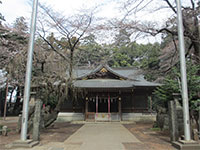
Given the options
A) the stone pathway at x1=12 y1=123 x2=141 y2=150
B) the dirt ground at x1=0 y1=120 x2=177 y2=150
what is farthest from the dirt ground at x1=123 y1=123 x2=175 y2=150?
the stone pathway at x1=12 y1=123 x2=141 y2=150

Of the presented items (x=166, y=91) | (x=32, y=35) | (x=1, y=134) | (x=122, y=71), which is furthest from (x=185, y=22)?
(x=122, y=71)

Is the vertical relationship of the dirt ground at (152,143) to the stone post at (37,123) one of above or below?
below

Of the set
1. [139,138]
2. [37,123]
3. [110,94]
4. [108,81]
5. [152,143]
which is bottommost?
[139,138]

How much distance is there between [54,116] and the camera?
37.8 feet

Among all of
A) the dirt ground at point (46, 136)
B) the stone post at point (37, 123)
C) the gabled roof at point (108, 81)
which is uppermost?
the gabled roof at point (108, 81)

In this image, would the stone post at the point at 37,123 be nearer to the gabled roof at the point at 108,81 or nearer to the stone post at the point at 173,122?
the stone post at the point at 173,122

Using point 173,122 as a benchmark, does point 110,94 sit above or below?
above

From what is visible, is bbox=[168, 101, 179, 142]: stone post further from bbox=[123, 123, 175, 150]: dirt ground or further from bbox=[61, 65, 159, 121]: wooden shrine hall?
bbox=[61, 65, 159, 121]: wooden shrine hall

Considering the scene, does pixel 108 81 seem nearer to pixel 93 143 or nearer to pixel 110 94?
pixel 110 94

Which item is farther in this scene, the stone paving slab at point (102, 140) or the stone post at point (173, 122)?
the stone post at point (173, 122)

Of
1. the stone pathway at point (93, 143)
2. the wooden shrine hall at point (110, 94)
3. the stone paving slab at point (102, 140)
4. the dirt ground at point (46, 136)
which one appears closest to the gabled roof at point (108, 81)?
the wooden shrine hall at point (110, 94)

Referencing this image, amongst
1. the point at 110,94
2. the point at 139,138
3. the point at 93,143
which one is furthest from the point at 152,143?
the point at 110,94

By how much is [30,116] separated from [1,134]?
207 centimetres

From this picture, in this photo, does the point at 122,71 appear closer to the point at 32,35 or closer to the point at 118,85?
the point at 118,85
